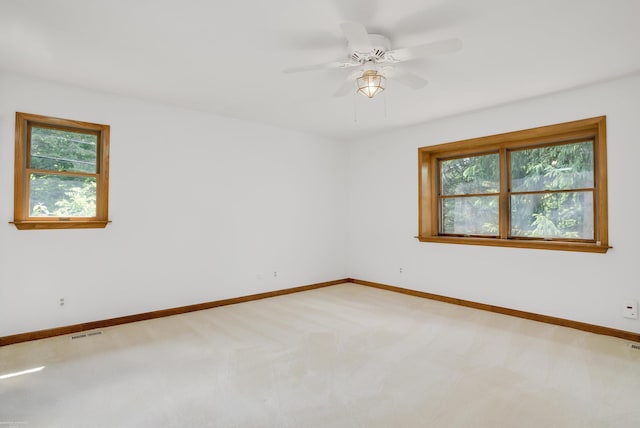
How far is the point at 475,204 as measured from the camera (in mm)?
4688

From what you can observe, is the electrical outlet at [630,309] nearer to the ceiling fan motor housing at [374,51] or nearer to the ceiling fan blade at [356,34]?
the ceiling fan motor housing at [374,51]

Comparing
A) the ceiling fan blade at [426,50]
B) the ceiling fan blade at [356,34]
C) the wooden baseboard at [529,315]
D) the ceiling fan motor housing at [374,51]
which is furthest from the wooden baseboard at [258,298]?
the ceiling fan blade at [356,34]

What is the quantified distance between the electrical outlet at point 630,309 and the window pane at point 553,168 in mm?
1239

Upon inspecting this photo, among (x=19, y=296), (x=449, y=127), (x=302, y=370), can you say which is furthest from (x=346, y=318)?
(x=19, y=296)

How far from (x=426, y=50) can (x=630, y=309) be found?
3.19m

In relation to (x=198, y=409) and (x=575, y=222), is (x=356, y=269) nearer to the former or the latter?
(x=575, y=222)

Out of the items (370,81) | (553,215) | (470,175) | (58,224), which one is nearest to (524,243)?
(553,215)

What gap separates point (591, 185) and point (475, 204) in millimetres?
1282

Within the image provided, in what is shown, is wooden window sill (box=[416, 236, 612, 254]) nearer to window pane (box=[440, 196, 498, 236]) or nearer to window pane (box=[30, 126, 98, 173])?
window pane (box=[440, 196, 498, 236])

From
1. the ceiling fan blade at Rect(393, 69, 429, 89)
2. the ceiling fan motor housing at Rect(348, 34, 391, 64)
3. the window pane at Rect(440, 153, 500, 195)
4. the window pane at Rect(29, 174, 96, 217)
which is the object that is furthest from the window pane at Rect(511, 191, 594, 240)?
the window pane at Rect(29, 174, 96, 217)

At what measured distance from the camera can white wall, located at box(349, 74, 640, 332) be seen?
3.33 m

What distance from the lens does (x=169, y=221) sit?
417 centimetres

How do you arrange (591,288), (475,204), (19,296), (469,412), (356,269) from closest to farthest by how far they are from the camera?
(469,412) → (19,296) → (591,288) → (475,204) → (356,269)

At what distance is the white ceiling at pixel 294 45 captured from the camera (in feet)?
7.23
